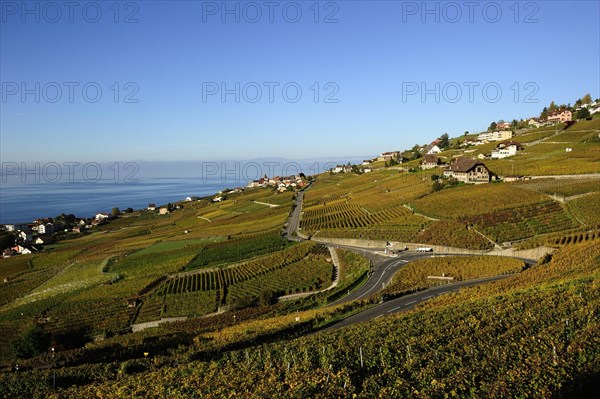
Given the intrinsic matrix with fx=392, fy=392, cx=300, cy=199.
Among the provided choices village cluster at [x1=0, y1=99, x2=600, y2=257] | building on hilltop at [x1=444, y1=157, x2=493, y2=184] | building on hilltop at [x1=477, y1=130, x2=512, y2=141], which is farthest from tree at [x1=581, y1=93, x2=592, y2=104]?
building on hilltop at [x1=444, y1=157, x2=493, y2=184]

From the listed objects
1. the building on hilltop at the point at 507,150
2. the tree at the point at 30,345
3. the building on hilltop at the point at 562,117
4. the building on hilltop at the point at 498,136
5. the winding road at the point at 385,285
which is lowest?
the tree at the point at 30,345

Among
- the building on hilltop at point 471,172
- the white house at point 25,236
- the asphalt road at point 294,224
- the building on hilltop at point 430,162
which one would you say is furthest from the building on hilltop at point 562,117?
the white house at point 25,236

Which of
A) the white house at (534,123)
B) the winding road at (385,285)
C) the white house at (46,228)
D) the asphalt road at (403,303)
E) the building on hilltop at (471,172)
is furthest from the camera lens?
the white house at (534,123)

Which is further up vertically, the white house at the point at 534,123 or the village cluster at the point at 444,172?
the white house at the point at 534,123

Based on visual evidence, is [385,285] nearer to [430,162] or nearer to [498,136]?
[430,162]

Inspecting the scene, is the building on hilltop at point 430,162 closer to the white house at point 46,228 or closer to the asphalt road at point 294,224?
the asphalt road at point 294,224

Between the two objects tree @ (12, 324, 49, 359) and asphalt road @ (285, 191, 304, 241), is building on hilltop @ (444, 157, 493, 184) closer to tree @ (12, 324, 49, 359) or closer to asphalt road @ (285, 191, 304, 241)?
asphalt road @ (285, 191, 304, 241)
